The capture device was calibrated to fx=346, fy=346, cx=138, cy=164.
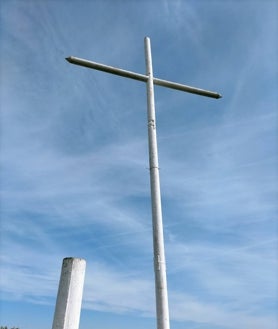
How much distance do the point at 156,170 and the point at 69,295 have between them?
369cm

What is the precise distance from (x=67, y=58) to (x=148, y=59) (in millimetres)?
1972

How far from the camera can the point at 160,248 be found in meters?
5.90

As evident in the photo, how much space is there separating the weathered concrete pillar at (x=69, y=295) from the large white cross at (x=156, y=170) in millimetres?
2472

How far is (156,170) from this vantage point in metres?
6.63

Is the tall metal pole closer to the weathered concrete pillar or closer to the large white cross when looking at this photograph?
the large white cross

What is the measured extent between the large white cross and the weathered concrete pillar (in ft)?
8.11

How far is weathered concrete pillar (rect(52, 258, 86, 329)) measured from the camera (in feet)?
10.5

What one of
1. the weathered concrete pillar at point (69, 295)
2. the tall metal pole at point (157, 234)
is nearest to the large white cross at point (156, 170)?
the tall metal pole at point (157, 234)

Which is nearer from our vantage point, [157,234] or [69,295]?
[69,295]

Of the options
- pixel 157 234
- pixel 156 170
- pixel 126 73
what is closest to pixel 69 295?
pixel 157 234

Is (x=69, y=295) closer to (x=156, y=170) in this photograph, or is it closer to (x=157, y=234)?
(x=157, y=234)

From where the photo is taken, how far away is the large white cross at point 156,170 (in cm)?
551

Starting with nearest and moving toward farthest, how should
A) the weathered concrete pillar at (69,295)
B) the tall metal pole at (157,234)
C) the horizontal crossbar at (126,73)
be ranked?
the weathered concrete pillar at (69,295) → the tall metal pole at (157,234) → the horizontal crossbar at (126,73)

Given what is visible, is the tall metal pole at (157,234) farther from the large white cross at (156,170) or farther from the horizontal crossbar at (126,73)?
the horizontal crossbar at (126,73)
